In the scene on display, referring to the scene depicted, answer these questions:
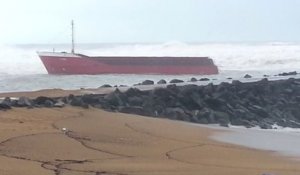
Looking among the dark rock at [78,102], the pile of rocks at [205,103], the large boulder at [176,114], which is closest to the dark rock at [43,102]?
the pile of rocks at [205,103]

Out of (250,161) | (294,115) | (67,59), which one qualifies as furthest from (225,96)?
(67,59)

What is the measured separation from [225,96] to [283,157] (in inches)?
307

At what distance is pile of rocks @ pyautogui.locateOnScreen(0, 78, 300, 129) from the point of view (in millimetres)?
13055

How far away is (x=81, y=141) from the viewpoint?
8.28 meters

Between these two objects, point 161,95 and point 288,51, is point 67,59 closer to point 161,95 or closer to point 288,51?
point 161,95

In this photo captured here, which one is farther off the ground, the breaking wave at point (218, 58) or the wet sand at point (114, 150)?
the breaking wave at point (218, 58)

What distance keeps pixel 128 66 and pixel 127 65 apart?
76 mm

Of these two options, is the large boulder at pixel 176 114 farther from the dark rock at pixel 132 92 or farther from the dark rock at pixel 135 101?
the dark rock at pixel 132 92

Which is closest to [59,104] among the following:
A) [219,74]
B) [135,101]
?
[135,101]

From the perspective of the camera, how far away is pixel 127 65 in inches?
1329

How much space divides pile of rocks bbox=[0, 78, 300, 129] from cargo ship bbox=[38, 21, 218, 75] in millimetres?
15938

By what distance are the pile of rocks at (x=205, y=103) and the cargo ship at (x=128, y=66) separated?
15.9 meters

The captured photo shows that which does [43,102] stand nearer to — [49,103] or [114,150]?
[49,103]

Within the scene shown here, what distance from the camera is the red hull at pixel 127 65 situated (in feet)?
111
